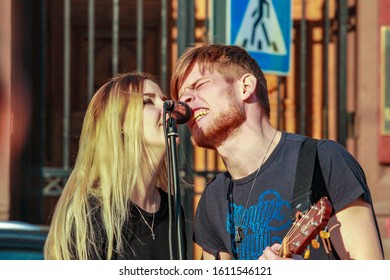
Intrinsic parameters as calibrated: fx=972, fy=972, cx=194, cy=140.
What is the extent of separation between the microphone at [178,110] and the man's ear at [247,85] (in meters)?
0.32

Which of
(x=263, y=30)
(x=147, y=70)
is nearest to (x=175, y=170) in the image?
(x=263, y=30)

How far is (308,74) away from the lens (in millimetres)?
7148

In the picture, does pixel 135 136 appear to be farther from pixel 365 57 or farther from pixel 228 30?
pixel 365 57

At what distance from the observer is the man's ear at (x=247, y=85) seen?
9.80 ft

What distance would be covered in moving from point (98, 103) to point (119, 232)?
0.45 meters

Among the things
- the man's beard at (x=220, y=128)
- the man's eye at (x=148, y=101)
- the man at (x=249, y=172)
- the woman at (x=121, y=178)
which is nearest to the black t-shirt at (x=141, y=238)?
the woman at (x=121, y=178)

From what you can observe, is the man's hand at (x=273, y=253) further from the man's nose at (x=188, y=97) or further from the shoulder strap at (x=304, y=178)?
the man's nose at (x=188, y=97)

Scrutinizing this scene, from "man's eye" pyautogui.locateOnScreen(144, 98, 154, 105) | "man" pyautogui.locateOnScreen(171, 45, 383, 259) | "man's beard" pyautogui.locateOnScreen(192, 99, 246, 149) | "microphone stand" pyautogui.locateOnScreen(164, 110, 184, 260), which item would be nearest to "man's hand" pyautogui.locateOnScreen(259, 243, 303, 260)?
"man" pyautogui.locateOnScreen(171, 45, 383, 259)

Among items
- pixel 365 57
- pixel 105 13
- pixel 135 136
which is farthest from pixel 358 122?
pixel 135 136

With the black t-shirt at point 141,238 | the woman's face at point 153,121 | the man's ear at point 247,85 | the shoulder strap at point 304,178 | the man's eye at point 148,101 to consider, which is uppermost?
the man's ear at point 247,85

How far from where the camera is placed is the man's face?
2.86 metres

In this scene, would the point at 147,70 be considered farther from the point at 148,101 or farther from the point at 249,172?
the point at 249,172

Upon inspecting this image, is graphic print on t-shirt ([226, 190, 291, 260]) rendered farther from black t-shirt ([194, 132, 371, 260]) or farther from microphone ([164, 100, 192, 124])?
microphone ([164, 100, 192, 124])
